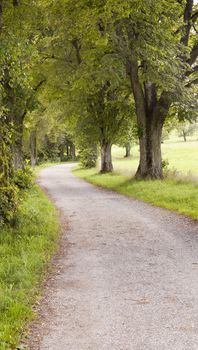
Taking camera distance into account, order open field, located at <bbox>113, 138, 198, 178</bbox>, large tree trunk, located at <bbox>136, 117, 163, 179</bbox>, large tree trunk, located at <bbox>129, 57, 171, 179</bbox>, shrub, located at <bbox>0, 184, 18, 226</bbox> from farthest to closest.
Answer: open field, located at <bbox>113, 138, 198, 178</bbox>
large tree trunk, located at <bbox>136, 117, 163, 179</bbox>
large tree trunk, located at <bbox>129, 57, 171, 179</bbox>
shrub, located at <bbox>0, 184, 18, 226</bbox>

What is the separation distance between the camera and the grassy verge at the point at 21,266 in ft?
16.0

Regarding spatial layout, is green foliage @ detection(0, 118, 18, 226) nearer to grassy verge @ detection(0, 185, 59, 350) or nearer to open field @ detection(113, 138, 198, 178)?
grassy verge @ detection(0, 185, 59, 350)

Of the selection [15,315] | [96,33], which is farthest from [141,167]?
Result: [15,315]

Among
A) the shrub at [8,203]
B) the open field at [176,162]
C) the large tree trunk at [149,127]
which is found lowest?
the open field at [176,162]

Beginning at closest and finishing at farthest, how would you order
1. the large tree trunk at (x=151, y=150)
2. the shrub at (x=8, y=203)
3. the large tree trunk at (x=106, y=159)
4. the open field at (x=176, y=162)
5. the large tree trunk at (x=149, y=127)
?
the shrub at (x=8, y=203) < the large tree trunk at (x=149, y=127) < the large tree trunk at (x=151, y=150) < the open field at (x=176, y=162) < the large tree trunk at (x=106, y=159)

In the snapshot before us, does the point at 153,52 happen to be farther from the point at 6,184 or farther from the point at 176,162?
the point at 176,162

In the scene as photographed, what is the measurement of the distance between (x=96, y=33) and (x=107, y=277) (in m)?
11.9

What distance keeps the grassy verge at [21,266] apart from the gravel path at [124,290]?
9.8 inches

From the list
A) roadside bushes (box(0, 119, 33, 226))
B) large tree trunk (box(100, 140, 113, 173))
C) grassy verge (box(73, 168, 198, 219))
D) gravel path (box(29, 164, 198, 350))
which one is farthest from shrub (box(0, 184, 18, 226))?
large tree trunk (box(100, 140, 113, 173))

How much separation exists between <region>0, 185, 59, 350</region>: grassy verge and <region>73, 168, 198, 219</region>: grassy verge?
15.6 ft

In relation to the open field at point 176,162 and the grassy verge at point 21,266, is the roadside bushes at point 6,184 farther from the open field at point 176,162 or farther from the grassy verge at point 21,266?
the open field at point 176,162

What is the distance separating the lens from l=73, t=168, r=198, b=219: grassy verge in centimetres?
1343

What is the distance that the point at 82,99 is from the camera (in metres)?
26.3

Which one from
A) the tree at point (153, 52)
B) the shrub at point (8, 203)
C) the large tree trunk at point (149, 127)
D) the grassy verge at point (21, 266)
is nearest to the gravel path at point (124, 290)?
the grassy verge at point (21, 266)
